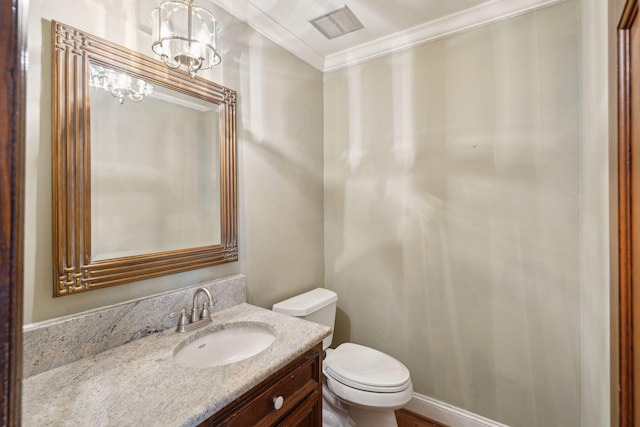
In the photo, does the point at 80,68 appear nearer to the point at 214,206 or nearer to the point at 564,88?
the point at 214,206

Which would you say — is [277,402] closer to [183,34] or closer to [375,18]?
[183,34]

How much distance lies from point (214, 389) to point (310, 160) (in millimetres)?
1609

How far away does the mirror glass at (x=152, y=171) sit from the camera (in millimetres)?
1082

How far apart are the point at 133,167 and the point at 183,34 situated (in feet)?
1.91

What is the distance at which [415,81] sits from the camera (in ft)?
6.15

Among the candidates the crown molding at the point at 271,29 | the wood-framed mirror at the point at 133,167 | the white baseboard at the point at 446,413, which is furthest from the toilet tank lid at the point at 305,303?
the crown molding at the point at 271,29

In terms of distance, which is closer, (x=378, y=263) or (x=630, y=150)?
(x=630, y=150)

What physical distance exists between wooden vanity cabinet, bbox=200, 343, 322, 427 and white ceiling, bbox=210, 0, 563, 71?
5.83 feet

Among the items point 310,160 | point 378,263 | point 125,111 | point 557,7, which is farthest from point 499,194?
point 125,111

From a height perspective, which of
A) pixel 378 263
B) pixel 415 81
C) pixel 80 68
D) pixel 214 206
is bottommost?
pixel 378 263

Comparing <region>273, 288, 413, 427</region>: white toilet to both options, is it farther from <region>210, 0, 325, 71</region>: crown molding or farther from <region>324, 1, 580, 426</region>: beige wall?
<region>210, 0, 325, 71</region>: crown molding

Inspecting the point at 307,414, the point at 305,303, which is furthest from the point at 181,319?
the point at 305,303

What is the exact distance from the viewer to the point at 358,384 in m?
1.45

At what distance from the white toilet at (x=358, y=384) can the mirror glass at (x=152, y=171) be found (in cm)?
74
